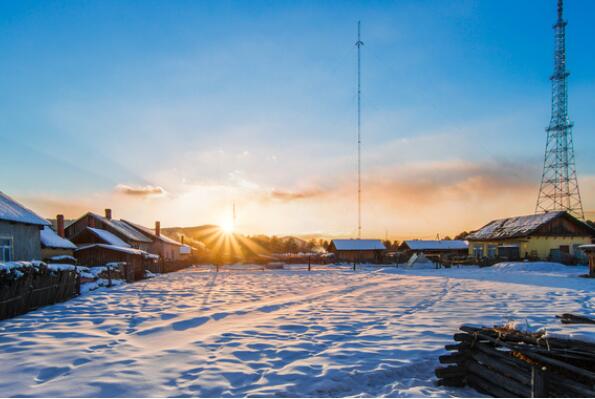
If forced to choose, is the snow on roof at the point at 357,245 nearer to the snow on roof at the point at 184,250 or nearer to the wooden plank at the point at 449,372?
the snow on roof at the point at 184,250

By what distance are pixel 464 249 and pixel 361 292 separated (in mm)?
54578

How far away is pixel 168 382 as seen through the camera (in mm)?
6023

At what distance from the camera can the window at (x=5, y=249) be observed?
1890cm

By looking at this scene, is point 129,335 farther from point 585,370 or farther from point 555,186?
point 555,186

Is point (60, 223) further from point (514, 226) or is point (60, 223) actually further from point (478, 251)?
point (514, 226)

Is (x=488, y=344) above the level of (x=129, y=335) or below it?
above

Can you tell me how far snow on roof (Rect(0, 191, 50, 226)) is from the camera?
19047mm

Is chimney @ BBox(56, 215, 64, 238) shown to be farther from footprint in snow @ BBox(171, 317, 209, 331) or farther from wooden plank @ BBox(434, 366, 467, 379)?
wooden plank @ BBox(434, 366, 467, 379)

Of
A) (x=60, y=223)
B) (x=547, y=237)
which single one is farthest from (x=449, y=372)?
(x=547, y=237)

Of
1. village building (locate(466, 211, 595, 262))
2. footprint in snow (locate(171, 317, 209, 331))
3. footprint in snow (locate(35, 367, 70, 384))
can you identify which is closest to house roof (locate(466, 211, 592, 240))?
village building (locate(466, 211, 595, 262))

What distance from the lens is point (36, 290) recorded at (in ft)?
44.1

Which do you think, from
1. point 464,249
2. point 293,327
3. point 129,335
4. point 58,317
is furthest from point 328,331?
point 464,249

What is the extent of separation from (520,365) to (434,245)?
2494 inches

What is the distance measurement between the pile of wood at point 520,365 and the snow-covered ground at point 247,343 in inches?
16.4
